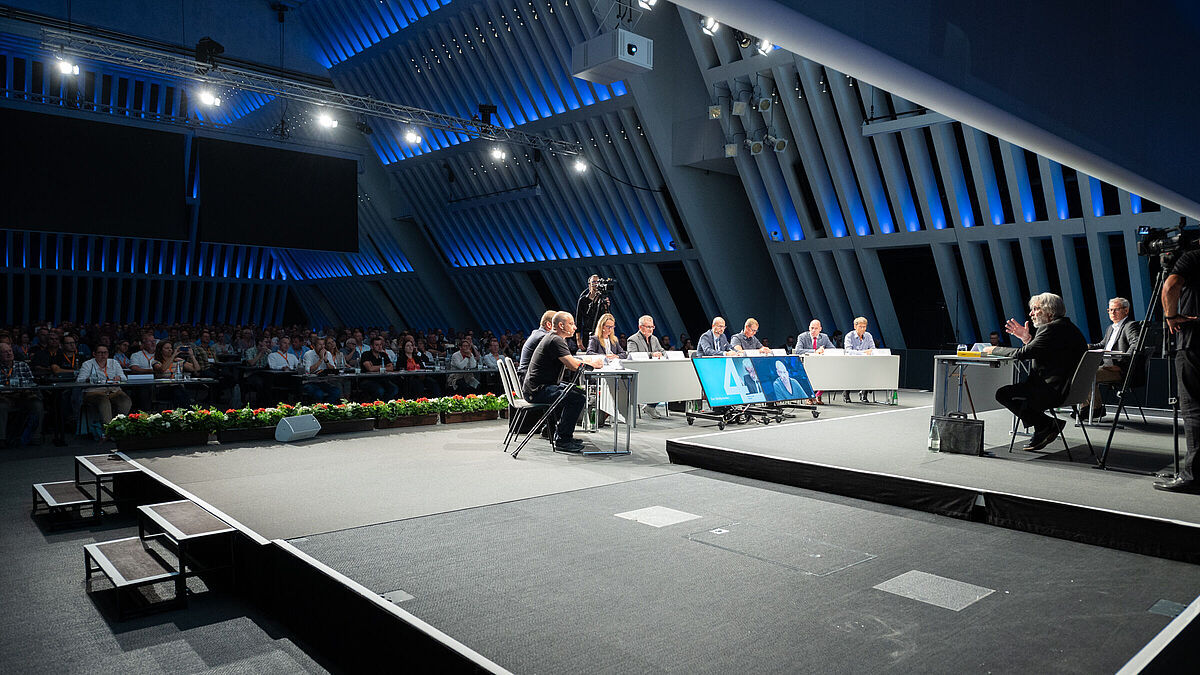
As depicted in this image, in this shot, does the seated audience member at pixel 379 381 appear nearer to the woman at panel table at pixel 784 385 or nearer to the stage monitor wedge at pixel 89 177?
the woman at panel table at pixel 784 385

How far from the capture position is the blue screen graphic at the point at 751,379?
7984 mm

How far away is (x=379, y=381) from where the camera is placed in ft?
33.8

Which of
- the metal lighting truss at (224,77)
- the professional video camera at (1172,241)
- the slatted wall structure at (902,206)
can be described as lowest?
the professional video camera at (1172,241)

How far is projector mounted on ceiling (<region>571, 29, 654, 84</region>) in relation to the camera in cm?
959

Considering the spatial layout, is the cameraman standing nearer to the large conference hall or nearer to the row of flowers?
the large conference hall

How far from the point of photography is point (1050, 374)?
5871 millimetres

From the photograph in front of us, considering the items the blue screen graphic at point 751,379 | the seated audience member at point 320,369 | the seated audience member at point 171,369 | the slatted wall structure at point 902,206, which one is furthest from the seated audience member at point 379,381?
the slatted wall structure at point 902,206

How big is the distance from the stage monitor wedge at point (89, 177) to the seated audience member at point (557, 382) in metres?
11.2

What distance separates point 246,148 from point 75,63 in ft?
12.9

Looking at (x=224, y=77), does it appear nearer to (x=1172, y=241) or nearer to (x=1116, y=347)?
(x=1172, y=241)

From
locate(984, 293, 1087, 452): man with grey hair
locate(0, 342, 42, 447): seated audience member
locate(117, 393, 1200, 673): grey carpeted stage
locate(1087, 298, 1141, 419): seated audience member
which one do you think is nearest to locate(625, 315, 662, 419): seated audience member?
locate(117, 393, 1200, 673): grey carpeted stage

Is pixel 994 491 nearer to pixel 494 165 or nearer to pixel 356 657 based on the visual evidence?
pixel 356 657

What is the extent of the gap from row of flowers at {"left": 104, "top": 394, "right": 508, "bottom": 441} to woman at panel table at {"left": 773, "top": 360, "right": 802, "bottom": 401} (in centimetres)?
328

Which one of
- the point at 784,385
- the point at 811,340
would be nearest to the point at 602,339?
the point at 784,385
